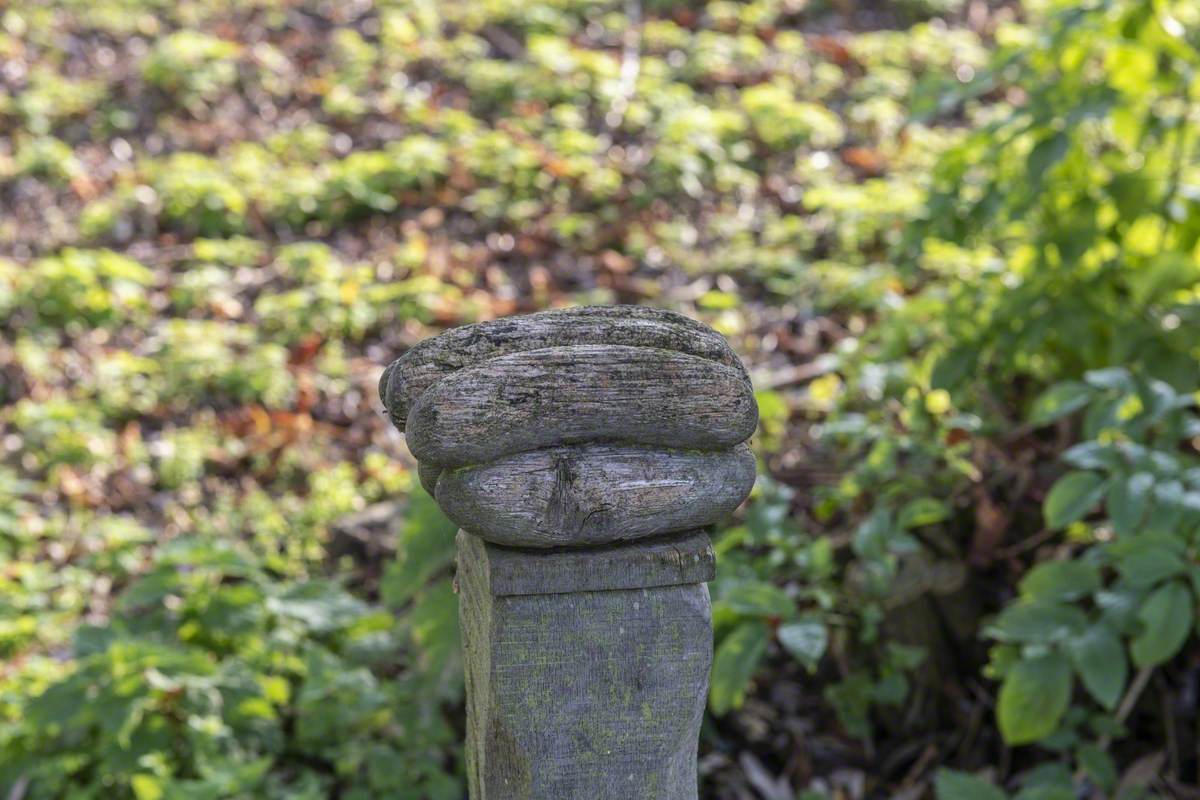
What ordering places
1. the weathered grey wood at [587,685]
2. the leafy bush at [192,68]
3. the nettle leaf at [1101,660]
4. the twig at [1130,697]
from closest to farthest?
the weathered grey wood at [587,685], the nettle leaf at [1101,660], the twig at [1130,697], the leafy bush at [192,68]

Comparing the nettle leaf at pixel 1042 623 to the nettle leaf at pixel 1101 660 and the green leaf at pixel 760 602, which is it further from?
the green leaf at pixel 760 602

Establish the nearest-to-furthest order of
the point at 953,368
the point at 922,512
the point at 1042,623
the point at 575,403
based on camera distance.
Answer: the point at 575,403, the point at 1042,623, the point at 922,512, the point at 953,368

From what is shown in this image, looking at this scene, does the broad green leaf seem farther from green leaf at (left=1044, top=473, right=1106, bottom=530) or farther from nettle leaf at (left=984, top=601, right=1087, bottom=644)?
nettle leaf at (left=984, top=601, right=1087, bottom=644)

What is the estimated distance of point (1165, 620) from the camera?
2.42m

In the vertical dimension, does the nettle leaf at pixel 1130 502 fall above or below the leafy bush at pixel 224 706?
above

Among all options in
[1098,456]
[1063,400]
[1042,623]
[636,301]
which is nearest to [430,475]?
[1042,623]

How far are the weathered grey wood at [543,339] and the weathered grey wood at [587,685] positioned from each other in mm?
249

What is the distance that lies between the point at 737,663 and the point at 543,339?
1356 mm

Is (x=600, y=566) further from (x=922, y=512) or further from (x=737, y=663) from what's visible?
(x=922, y=512)

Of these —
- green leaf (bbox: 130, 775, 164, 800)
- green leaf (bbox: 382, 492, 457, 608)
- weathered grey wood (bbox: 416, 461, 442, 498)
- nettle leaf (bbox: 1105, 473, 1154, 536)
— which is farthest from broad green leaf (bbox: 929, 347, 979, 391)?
green leaf (bbox: 130, 775, 164, 800)

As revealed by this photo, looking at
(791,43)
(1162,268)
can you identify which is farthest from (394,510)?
(791,43)

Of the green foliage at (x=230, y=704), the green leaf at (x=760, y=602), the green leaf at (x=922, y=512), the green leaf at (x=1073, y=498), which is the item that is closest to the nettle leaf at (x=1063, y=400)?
the green leaf at (x=1073, y=498)

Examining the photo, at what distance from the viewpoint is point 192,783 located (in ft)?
8.99

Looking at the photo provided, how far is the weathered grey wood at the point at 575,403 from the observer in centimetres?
154
